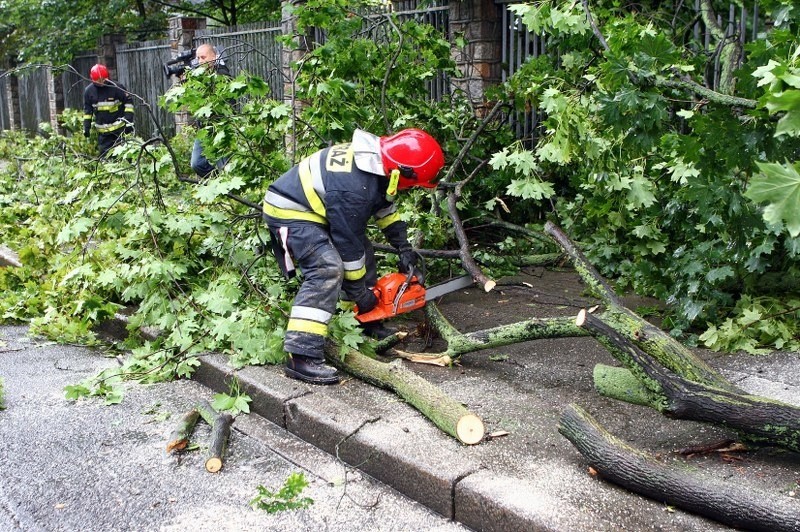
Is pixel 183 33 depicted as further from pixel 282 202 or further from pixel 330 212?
pixel 330 212

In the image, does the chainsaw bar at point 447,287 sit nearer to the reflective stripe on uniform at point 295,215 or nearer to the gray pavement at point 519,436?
the gray pavement at point 519,436

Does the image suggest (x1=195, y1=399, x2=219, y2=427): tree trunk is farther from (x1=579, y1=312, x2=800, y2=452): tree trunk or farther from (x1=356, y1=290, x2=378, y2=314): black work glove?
(x1=579, y1=312, x2=800, y2=452): tree trunk

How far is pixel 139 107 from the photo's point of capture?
605 inches

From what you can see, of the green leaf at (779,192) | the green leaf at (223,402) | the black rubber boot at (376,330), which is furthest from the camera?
the black rubber boot at (376,330)

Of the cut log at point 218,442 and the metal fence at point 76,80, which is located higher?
the metal fence at point 76,80

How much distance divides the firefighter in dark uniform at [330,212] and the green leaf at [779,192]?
2193mm

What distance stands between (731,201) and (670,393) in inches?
49.2

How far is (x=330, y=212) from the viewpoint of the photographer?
4203 mm

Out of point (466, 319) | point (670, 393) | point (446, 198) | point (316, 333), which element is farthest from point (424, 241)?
point (670, 393)

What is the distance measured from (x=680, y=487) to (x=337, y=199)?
2.22 metres

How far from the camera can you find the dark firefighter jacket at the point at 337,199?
4.19 m

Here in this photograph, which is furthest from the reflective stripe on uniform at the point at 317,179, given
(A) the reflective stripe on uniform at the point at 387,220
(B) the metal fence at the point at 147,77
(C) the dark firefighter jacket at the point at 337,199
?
(B) the metal fence at the point at 147,77

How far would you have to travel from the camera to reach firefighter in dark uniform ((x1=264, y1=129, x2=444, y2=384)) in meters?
4.21

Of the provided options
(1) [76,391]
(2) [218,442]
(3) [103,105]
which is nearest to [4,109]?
(3) [103,105]
